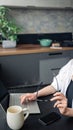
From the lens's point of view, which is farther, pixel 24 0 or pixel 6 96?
pixel 24 0

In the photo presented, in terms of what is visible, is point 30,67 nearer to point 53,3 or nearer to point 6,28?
point 6,28

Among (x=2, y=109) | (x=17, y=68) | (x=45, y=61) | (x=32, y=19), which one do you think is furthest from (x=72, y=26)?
(x=2, y=109)

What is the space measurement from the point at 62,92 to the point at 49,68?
1369 mm

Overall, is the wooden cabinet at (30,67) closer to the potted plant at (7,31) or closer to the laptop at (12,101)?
the potted plant at (7,31)

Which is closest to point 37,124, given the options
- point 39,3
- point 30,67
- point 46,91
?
point 46,91

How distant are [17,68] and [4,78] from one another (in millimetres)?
217

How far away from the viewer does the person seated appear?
1.19 meters

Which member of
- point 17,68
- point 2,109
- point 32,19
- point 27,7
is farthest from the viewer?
point 32,19

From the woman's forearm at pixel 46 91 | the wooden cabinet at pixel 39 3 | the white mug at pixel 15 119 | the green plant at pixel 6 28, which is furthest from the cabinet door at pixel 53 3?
the white mug at pixel 15 119

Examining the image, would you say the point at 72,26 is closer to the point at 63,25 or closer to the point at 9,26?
the point at 63,25

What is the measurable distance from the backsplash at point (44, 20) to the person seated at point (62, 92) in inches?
66.6

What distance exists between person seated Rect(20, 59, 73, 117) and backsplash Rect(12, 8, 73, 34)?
66.6 inches

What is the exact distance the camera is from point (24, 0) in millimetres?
2873

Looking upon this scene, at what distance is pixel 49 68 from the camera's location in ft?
9.60
